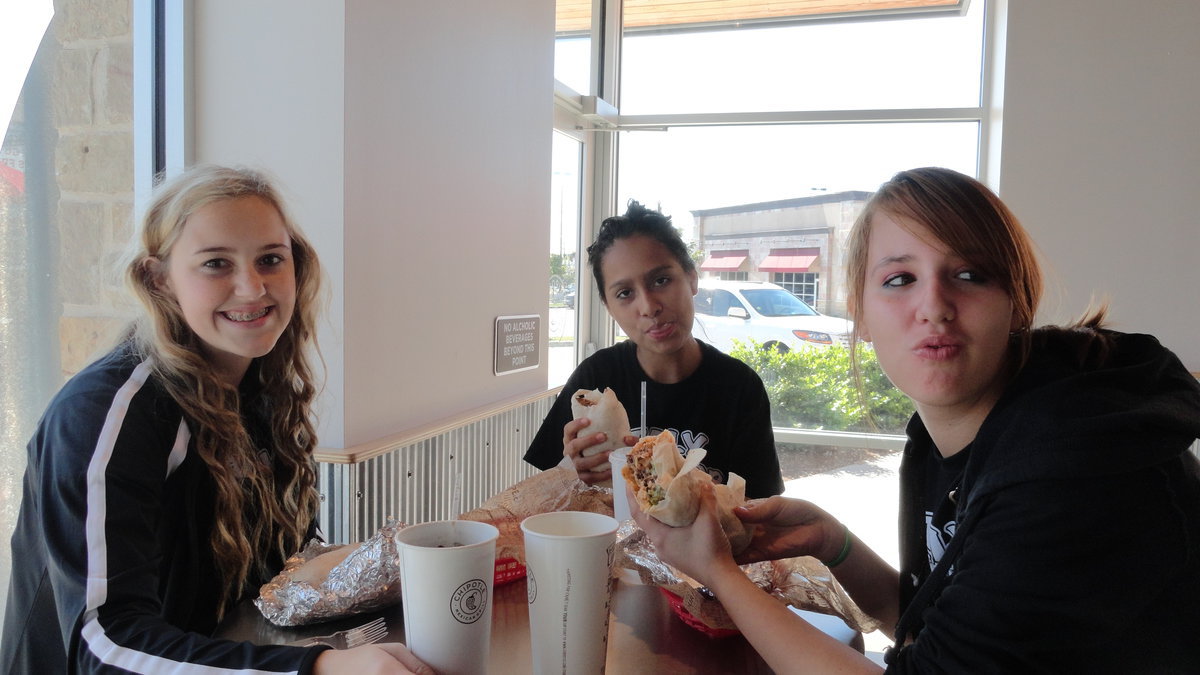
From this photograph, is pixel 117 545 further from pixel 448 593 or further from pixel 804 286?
pixel 804 286

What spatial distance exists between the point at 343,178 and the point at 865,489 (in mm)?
3199

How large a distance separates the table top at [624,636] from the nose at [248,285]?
497 mm

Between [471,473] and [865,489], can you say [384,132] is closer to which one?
[471,473]

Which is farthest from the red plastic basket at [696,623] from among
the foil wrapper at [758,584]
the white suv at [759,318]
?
the white suv at [759,318]

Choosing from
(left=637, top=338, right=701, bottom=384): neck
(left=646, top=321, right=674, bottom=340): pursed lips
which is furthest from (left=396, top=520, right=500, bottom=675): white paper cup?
(left=637, top=338, right=701, bottom=384): neck

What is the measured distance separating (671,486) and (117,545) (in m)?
0.71

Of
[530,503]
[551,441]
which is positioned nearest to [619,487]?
[530,503]

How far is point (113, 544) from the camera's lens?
3.06 ft

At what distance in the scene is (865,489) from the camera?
4.02 meters

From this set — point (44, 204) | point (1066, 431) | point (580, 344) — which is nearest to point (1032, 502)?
point (1066, 431)

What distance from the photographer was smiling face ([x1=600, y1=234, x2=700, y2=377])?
1909 millimetres

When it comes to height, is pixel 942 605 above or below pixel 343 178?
below

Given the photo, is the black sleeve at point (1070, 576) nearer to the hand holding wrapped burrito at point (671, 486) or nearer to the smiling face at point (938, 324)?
the smiling face at point (938, 324)

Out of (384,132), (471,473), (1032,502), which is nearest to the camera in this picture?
(1032,502)
